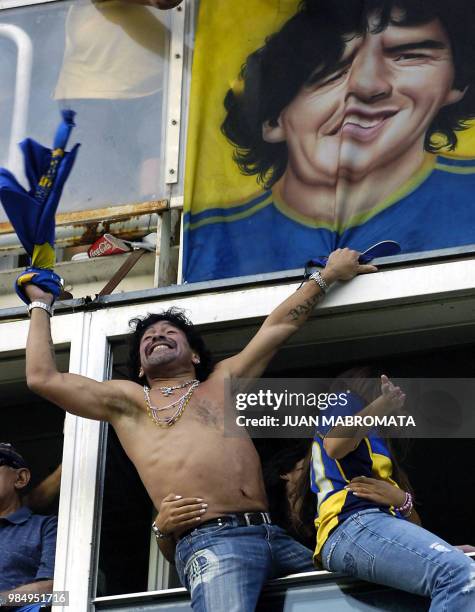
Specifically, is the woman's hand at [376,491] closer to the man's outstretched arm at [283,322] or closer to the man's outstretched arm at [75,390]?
the man's outstretched arm at [283,322]

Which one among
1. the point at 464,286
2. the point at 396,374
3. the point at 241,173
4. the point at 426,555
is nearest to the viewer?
the point at 426,555

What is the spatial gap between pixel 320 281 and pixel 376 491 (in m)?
1.17

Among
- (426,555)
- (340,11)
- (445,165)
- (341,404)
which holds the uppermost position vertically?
(340,11)

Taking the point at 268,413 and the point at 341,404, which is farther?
the point at 268,413

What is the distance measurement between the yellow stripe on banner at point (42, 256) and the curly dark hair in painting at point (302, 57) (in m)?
1.29

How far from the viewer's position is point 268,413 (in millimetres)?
7402

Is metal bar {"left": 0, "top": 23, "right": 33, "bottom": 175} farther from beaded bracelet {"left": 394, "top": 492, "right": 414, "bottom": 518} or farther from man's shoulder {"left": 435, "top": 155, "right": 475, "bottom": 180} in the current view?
beaded bracelet {"left": 394, "top": 492, "right": 414, "bottom": 518}

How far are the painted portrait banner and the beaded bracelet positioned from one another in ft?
5.21

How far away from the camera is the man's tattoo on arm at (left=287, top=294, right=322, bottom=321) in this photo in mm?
7156

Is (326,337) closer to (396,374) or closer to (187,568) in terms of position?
(396,374)

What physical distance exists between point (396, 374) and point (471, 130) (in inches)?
50.4

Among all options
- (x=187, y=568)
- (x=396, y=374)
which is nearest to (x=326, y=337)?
(x=396, y=374)

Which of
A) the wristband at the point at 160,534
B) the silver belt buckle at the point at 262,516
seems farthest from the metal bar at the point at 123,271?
the silver belt buckle at the point at 262,516

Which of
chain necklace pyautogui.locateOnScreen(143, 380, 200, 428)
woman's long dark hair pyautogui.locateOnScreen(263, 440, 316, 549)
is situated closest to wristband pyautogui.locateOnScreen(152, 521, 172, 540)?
chain necklace pyautogui.locateOnScreen(143, 380, 200, 428)
